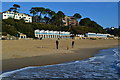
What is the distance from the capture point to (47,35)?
46219 millimetres

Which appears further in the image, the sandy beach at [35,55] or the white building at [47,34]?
the white building at [47,34]

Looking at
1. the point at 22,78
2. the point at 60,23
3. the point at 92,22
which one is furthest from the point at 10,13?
the point at 22,78

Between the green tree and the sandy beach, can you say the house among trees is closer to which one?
the green tree

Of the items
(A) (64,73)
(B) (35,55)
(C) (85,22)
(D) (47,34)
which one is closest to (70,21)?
(C) (85,22)

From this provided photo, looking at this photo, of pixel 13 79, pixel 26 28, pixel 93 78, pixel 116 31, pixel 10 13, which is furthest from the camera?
pixel 116 31

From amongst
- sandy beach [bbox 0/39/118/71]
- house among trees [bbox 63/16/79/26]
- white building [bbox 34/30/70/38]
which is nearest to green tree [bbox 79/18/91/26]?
house among trees [bbox 63/16/79/26]

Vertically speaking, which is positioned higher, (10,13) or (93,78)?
(10,13)

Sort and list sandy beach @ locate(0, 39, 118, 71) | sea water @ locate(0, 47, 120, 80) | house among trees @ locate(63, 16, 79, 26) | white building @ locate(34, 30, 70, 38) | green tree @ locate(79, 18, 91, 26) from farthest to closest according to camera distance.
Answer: house among trees @ locate(63, 16, 79, 26) → green tree @ locate(79, 18, 91, 26) → white building @ locate(34, 30, 70, 38) → sandy beach @ locate(0, 39, 118, 71) → sea water @ locate(0, 47, 120, 80)

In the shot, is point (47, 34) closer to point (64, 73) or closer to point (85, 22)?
point (85, 22)

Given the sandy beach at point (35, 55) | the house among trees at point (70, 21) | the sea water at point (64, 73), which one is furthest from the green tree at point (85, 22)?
the sea water at point (64, 73)

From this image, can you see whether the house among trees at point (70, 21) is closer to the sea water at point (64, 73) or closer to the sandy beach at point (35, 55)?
the sandy beach at point (35, 55)

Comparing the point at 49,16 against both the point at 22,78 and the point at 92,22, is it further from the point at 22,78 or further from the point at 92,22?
the point at 22,78

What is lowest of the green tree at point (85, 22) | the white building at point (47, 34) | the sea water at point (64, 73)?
the sea water at point (64, 73)

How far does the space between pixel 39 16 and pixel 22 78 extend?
2474 inches
